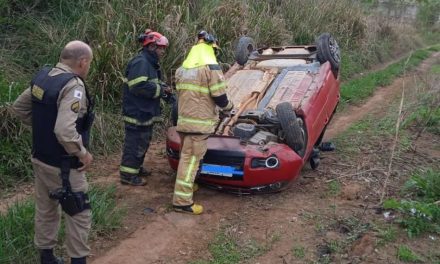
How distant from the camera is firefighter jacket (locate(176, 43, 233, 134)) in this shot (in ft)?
17.1

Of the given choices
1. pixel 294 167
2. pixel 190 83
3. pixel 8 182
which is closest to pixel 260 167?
pixel 294 167

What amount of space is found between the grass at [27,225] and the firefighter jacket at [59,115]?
0.78 meters

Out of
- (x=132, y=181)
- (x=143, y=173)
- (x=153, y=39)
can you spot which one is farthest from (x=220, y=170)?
(x=153, y=39)

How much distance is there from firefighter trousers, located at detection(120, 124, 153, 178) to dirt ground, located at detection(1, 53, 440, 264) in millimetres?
215

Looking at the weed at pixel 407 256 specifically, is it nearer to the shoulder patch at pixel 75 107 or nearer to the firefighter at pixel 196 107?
the firefighter at pixel 196 107

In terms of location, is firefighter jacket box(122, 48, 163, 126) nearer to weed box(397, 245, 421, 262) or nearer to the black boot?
the black boot

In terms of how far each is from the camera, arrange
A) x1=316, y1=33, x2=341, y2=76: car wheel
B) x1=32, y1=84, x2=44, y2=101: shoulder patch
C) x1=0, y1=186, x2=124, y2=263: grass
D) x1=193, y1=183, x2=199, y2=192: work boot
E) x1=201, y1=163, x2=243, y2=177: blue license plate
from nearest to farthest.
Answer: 1. x1=32, y1=84, x2=44, y2=101: shoulder patch
2. x1=0, y1=186, x2=124, y2=263: grass
3. x1=201, y1=163, x2=243, y2=177: blue license plate
4. x1=193, y1=183, x2=199, y2=192: work boot
5. x1=316, y1=33, x2=341, y2=76: car wheel

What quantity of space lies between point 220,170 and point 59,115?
229 cm

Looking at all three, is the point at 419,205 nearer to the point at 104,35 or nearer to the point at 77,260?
the point at 77,260

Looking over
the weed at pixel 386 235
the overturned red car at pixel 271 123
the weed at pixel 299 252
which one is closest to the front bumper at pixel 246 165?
the overturned red car at pixel 271 123

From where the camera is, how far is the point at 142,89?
225 inches

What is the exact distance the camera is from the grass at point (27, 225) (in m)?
4.09

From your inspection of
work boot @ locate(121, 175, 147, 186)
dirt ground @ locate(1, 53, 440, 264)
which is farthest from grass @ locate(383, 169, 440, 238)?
work boot @ locate(121, 175, 147, 186)

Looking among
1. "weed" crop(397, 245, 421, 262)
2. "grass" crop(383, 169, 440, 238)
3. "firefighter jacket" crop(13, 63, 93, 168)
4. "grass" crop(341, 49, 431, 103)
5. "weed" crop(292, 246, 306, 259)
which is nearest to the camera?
"firefighter jacket" crop(13, 63, 93, 168)
